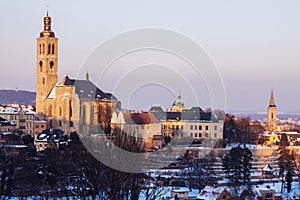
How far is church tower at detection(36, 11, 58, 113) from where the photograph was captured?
44.1 metres

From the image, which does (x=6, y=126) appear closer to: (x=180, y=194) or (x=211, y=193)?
(x=180, y=194)

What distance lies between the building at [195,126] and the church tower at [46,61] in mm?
9342

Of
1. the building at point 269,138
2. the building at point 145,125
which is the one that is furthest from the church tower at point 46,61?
the building at point 269,138

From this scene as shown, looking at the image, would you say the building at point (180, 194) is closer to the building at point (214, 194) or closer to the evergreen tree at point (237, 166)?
the building at point (214, 194)

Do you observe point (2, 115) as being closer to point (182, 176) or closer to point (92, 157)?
point (182, 176)

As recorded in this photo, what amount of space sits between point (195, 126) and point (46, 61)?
13.5 m

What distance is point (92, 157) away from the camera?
10.6 metres

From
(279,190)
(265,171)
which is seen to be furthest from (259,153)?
(279,190)

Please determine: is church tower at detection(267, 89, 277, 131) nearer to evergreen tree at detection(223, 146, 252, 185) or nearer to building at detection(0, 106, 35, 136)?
building at detection(0, 106, 35, 136)

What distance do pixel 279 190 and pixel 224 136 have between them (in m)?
14.6

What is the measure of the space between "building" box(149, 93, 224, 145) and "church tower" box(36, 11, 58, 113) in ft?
30.6

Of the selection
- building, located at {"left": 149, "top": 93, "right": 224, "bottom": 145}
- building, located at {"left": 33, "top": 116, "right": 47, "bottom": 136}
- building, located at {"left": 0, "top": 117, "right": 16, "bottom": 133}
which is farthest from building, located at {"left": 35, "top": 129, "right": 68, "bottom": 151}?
building, located at {"left": 149, "top": 93, "right": 224, "bottom": 145}

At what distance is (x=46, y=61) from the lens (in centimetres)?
4469

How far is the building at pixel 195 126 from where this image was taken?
124ft
